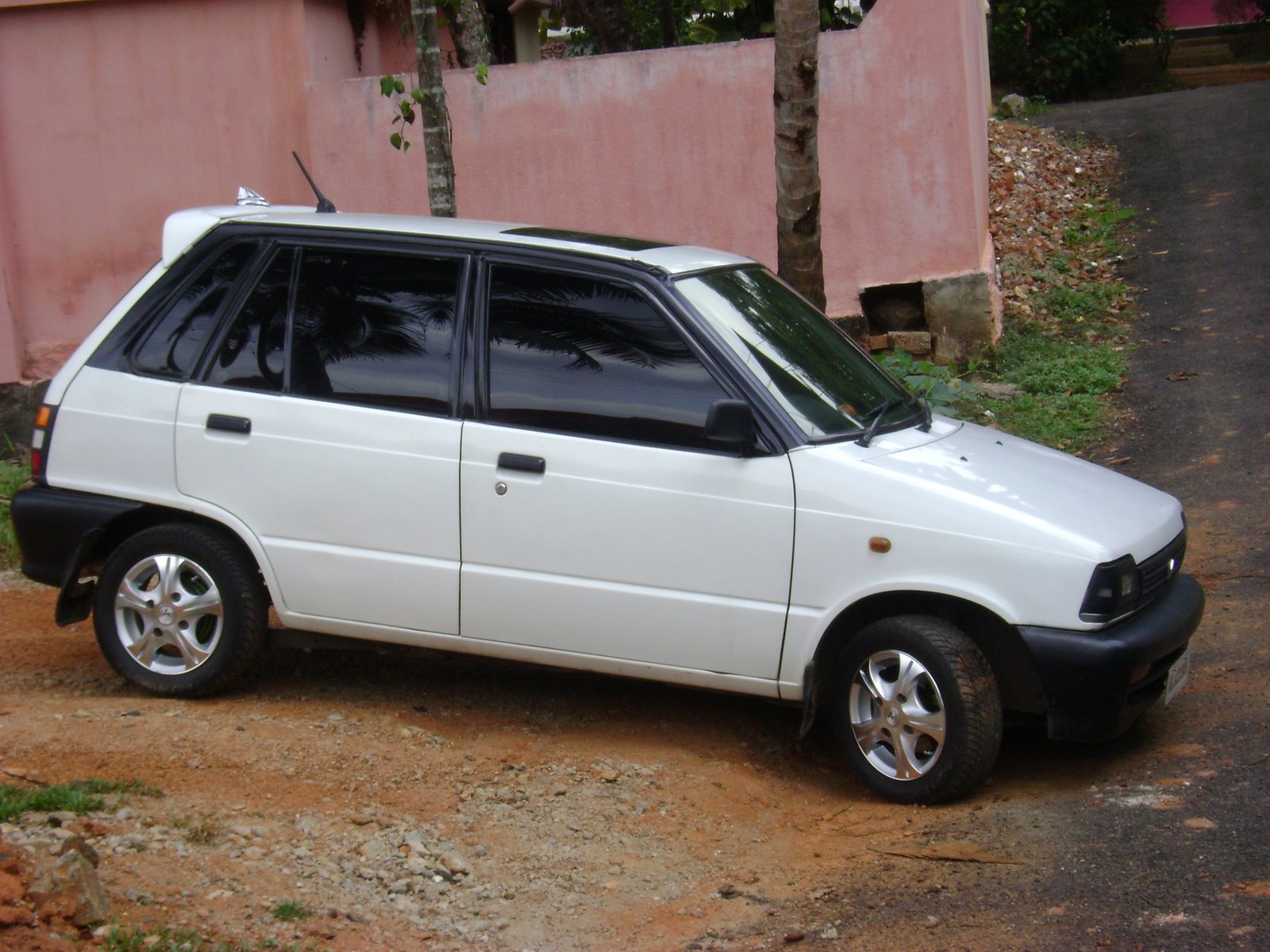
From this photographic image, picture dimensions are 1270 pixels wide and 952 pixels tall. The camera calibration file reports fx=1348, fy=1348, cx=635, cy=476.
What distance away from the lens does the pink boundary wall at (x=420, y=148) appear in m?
10.0

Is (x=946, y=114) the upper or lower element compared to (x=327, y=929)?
upper

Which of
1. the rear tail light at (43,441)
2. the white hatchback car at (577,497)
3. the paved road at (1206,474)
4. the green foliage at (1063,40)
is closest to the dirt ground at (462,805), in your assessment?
the white hatchback car at (577,497)

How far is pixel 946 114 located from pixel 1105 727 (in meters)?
6.40

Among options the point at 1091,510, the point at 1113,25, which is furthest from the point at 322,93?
the point at 1113,25

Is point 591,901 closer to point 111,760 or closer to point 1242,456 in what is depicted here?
point 111,760

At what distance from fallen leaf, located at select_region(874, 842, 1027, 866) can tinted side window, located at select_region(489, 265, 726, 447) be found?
1.54 meters

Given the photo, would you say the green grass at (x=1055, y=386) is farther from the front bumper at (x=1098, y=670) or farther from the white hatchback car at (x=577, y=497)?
the front bumper at (x=1098, y=670)

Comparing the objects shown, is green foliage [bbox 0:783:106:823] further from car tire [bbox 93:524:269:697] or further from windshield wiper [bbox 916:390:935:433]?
windshield wiper [bbox 916:390:935:433]

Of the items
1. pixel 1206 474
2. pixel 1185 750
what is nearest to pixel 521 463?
pixel 1185 750

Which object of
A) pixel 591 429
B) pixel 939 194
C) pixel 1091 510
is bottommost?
pixel 1091 510

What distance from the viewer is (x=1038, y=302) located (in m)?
11.6

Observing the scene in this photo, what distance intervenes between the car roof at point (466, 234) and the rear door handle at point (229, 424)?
0.73 metres

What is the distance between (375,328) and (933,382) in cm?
484

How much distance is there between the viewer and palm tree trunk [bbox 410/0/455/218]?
26.5ft
